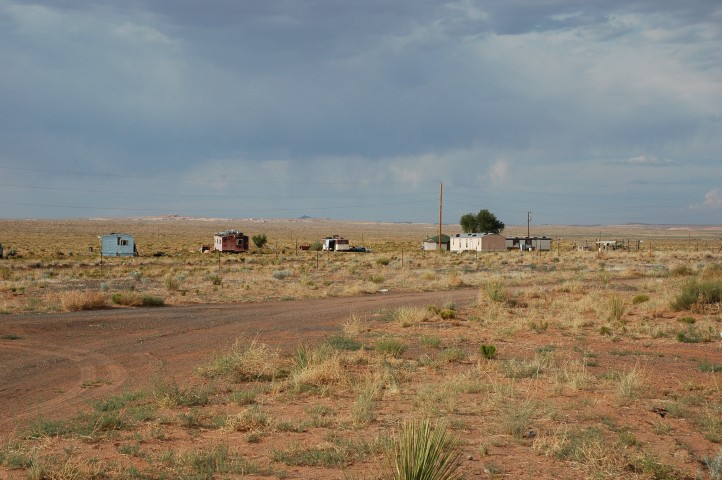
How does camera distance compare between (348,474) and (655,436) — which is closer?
(348,474)

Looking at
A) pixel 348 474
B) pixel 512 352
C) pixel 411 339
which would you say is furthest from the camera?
pixel 411 339

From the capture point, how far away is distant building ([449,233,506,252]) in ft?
295

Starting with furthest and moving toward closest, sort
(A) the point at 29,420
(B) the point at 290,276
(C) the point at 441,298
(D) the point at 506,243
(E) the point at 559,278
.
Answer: (D) the point at 506,243 < (B) the point at 290,276 < (E) the point at 559,278 < (C) the point at 441,298 < (A) the point at 29,420

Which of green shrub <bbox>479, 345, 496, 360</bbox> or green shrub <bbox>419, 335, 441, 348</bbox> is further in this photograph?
green shrub <bbox>419, 335, 441, 348</bbox>

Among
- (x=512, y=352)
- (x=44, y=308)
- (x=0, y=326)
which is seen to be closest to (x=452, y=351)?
(x=512, y=352)

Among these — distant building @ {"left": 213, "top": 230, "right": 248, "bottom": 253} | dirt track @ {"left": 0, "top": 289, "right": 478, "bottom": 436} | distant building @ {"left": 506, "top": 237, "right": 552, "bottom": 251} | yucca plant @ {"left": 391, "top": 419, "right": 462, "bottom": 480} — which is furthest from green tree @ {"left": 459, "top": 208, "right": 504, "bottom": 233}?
yucca plant @ {"left": 391, "top": 419, "right": 462, "bottom": 480}

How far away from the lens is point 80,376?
14.1 meters

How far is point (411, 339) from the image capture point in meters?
18.9

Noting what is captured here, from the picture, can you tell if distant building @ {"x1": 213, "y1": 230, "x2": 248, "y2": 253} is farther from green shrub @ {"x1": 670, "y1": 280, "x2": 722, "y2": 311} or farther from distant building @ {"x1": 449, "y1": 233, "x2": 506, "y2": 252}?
green shrub @ {"x1": 670, "y1": 280, "x2": 722, "y2": 311}

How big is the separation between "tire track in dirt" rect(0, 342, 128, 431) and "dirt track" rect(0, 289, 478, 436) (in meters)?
0.02

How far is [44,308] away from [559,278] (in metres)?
28.1

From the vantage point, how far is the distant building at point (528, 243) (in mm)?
97562

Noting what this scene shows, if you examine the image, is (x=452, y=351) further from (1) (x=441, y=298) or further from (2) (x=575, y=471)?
(1) (x=441, y=298)

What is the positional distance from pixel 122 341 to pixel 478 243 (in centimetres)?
7430
